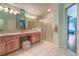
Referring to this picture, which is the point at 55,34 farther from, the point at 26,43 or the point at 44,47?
the point at 26,43

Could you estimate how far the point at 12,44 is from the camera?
452 cm

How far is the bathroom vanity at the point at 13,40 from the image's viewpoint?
Answer: 404 centimetres

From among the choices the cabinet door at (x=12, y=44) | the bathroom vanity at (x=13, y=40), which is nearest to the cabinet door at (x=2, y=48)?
the bathroom vanity at (x=13, y=40)

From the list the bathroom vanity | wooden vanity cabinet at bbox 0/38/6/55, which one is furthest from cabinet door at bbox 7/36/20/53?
wooden vanity cabinet at bbox 0/38/6/55

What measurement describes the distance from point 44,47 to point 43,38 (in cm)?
37

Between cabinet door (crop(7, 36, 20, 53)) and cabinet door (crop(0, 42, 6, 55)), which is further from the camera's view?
cabinet door (crop(7, 36, 20, 53))

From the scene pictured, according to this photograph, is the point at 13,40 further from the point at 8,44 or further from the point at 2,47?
the point at 2,47

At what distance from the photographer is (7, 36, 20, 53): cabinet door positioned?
4341 mm

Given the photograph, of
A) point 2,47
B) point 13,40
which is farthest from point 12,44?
point 2,47

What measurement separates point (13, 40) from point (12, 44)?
0.16 meters

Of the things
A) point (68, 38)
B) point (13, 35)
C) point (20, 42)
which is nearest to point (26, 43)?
point (20, 42)

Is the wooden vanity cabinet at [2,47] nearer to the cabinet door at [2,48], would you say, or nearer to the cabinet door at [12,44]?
the cabinet door at [2,48]

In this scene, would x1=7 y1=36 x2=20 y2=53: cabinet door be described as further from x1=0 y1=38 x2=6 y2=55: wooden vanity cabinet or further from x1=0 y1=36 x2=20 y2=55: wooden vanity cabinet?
x1=0 y1=38 x2=6 y2=55: wooden vanity cabinet

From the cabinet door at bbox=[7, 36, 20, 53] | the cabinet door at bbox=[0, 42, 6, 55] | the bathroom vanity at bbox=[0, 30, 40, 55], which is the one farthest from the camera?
the cabinet door at bbox=[7, 36, 20, 53]
